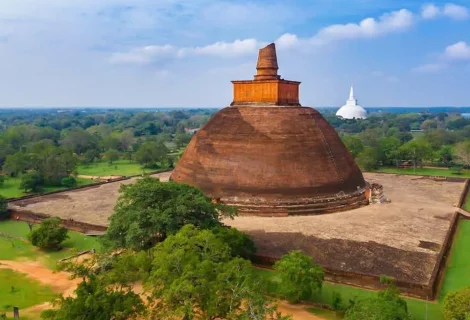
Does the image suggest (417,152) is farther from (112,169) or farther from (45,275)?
(45,275)

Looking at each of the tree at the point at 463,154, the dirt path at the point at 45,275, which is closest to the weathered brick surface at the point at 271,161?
the dirt path at the point at 45,275

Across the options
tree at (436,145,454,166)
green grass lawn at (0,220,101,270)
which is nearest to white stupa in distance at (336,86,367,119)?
tree at (436,145,454,166)

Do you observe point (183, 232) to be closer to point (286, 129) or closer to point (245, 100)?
point (286, 129)

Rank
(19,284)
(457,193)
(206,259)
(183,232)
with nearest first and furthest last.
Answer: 1. (206,259)
2. (183,232)
3. (19,284)
4. (457,193)

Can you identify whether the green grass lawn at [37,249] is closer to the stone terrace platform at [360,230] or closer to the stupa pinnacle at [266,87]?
the stone terrace platform at [360,230]

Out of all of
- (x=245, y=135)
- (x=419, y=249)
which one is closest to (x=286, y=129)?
(x=245, y=135)

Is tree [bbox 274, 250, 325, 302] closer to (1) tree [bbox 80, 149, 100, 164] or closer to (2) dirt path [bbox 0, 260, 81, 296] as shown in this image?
(2) dirt path [bbox 0, 260, 81, 296]
